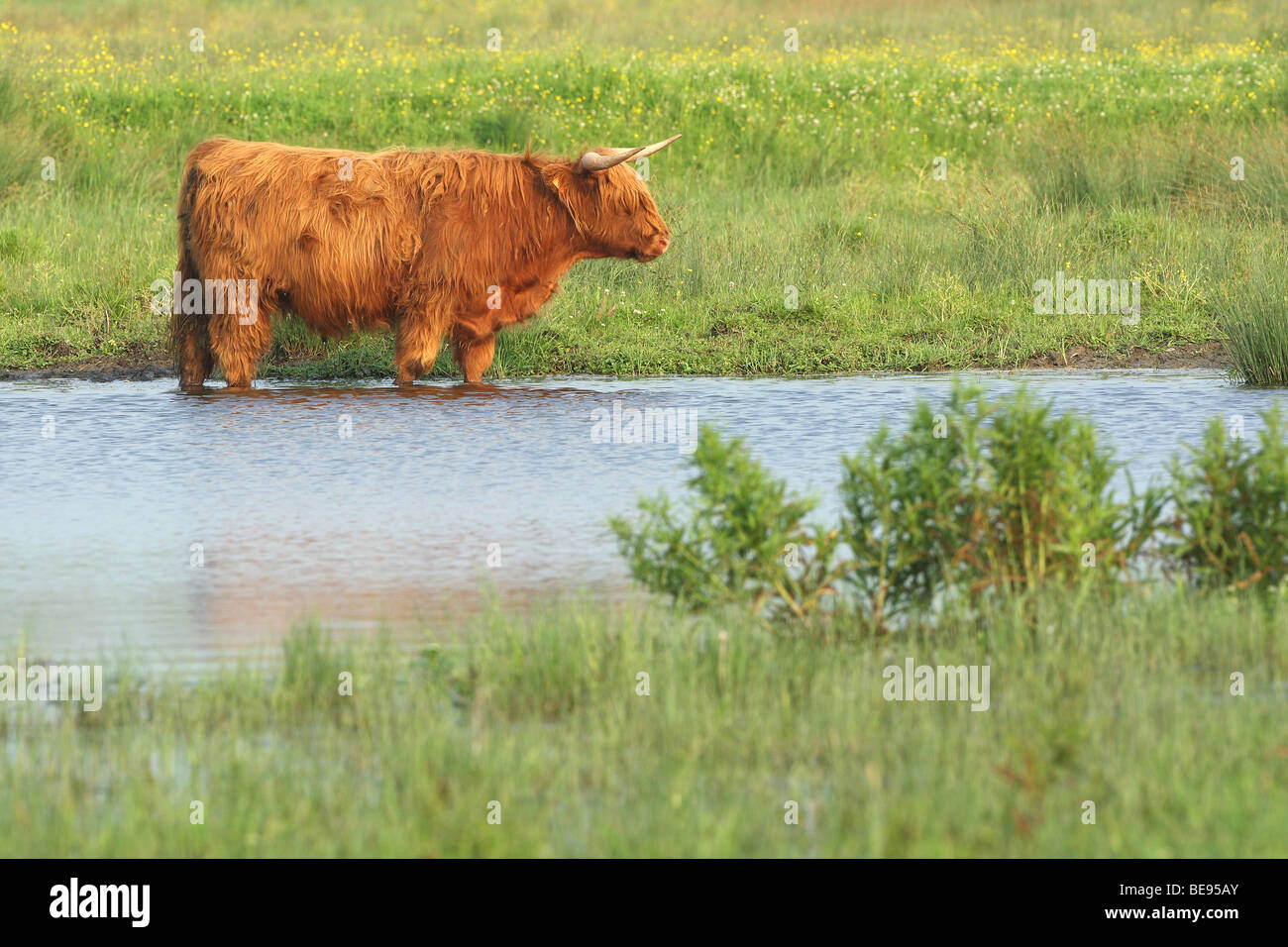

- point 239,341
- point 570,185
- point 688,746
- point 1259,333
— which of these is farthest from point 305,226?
point 688,746

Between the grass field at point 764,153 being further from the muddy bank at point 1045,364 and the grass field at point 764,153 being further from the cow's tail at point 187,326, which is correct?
the cow's tail at point 187,326

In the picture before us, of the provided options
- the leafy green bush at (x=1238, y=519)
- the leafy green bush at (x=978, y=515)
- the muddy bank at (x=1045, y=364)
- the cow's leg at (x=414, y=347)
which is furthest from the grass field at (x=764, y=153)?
the leafy green bush at (x=978, y=515)

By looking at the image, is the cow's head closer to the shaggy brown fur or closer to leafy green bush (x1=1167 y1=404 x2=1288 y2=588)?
the shaggy brown fur

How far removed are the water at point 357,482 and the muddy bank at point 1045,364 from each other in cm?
30

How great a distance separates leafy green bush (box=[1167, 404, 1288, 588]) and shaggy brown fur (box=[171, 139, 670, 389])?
5.77 meters

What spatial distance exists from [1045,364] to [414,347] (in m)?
3.91

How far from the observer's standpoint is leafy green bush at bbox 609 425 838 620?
211 inches

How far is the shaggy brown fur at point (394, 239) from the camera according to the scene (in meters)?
10.4

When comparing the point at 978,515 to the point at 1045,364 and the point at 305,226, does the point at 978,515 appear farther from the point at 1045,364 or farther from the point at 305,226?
the point at 1045,364

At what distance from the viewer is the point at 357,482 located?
25.9ft

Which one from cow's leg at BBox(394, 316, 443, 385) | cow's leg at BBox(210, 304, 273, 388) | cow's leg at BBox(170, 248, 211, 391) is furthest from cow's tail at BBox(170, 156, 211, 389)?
cow's leg at BBox(394, 316, 443, 385)

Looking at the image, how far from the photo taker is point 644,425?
366 inches
